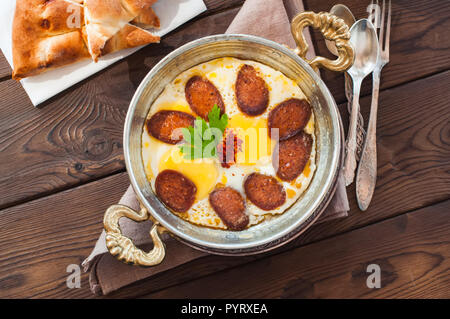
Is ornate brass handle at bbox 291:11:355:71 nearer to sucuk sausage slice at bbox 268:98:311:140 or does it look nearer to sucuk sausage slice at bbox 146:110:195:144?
sucuk sausage slice at bbox 268:98:311:140

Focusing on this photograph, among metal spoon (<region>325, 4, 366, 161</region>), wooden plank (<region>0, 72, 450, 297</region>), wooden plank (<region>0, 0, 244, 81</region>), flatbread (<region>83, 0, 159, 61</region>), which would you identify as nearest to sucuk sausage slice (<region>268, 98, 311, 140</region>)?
metal spoon (<region>325, 4, 366, 161</region>)

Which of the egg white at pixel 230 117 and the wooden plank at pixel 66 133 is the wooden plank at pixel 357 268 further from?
the wooden plank at pixel 66 133

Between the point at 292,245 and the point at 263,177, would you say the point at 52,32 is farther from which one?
the point at 292,245

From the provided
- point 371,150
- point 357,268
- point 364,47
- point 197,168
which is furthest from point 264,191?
point 364,47

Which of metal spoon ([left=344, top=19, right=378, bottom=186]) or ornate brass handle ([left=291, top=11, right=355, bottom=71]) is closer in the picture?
ornate brass handle ([left=291, top=11, right=355, bottom=71])

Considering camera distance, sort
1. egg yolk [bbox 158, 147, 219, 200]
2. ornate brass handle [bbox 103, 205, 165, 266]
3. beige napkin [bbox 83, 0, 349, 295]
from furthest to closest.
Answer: beige napkin [bbox 83, 0, 349, 295] < egg yolk [bbox 158, 147, 219, 200] < ornate brass handle [bbox 103, 205, 165, 266]
